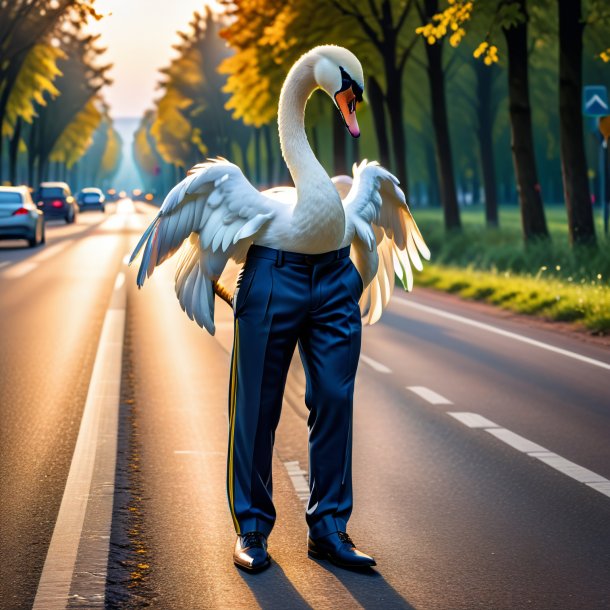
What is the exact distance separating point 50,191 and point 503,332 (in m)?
48.7

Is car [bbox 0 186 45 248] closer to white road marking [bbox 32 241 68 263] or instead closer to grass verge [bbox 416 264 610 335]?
white road marking [bbox 32 241 68 263]

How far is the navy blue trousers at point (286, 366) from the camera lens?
16.8 ft

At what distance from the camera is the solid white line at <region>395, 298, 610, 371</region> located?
12320 millimetres

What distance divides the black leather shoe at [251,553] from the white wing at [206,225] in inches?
32.3

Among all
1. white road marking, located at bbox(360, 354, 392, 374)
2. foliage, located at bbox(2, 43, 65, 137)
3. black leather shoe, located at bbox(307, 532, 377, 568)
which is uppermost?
foliage, located at bbox(2, 43, 65, 137)

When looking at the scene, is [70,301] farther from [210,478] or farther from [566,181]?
[210,478]

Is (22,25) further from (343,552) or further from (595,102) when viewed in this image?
(343,552)

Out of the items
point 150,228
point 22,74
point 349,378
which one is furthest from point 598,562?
point 22,74

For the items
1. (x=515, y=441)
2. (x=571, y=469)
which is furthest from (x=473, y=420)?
(x=571, y=469)

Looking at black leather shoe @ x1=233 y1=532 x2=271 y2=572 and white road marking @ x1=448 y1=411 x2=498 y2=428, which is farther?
white road marking @ x1=448 y1=411 x2=498 y2=428

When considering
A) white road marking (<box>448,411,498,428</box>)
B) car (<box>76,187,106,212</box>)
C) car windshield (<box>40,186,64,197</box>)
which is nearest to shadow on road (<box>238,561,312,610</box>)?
white road marking (<box>448,411,498,428</box>)

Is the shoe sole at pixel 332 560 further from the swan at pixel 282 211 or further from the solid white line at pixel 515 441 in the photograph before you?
the solid white line at pixel 515 441

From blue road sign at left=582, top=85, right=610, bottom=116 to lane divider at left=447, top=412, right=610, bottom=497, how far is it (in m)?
13.5

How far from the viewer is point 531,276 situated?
20.6m
